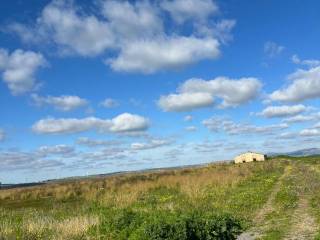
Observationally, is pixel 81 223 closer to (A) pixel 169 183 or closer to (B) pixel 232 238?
(B) pixel 232 238

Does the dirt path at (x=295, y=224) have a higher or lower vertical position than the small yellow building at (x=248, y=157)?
lower

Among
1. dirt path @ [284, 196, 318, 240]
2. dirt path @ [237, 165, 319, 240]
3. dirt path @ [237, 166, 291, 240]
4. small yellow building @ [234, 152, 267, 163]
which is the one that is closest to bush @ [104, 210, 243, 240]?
dirt path @ [237, 166, 291, 240]

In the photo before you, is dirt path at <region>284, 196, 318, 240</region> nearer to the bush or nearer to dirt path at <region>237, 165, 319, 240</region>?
dirt path at <region>237, 165, 319, 240</region>

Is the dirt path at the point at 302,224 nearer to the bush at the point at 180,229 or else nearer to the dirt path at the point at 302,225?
the dirt path at the point at 302,225

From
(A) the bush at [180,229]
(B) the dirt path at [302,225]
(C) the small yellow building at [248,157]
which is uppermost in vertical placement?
(C) the small yellow building at [248,157]

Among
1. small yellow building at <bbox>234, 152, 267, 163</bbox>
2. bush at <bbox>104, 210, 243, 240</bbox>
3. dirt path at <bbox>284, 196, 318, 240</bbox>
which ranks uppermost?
small yellow building at <bbox>234, 152, 267, 163</bbox>

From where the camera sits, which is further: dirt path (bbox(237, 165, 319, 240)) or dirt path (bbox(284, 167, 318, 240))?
dirt path (bbox(237, 165, 319, 240))

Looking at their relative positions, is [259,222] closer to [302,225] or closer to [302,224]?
[302,224]

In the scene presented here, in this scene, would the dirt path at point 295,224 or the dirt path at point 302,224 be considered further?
the dirt path at point 295,224

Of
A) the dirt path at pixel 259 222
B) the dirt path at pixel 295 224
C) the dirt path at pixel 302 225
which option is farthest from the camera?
the dirt path at pixel 259 222

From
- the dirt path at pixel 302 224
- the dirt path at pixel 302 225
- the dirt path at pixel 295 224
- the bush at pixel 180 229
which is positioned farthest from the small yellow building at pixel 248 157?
the bush at pixel 180 229

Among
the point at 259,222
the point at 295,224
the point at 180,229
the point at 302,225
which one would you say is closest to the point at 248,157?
the point at 259,222

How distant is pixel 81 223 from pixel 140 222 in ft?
9.05

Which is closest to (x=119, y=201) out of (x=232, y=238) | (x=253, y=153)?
(x=232, y=238)
